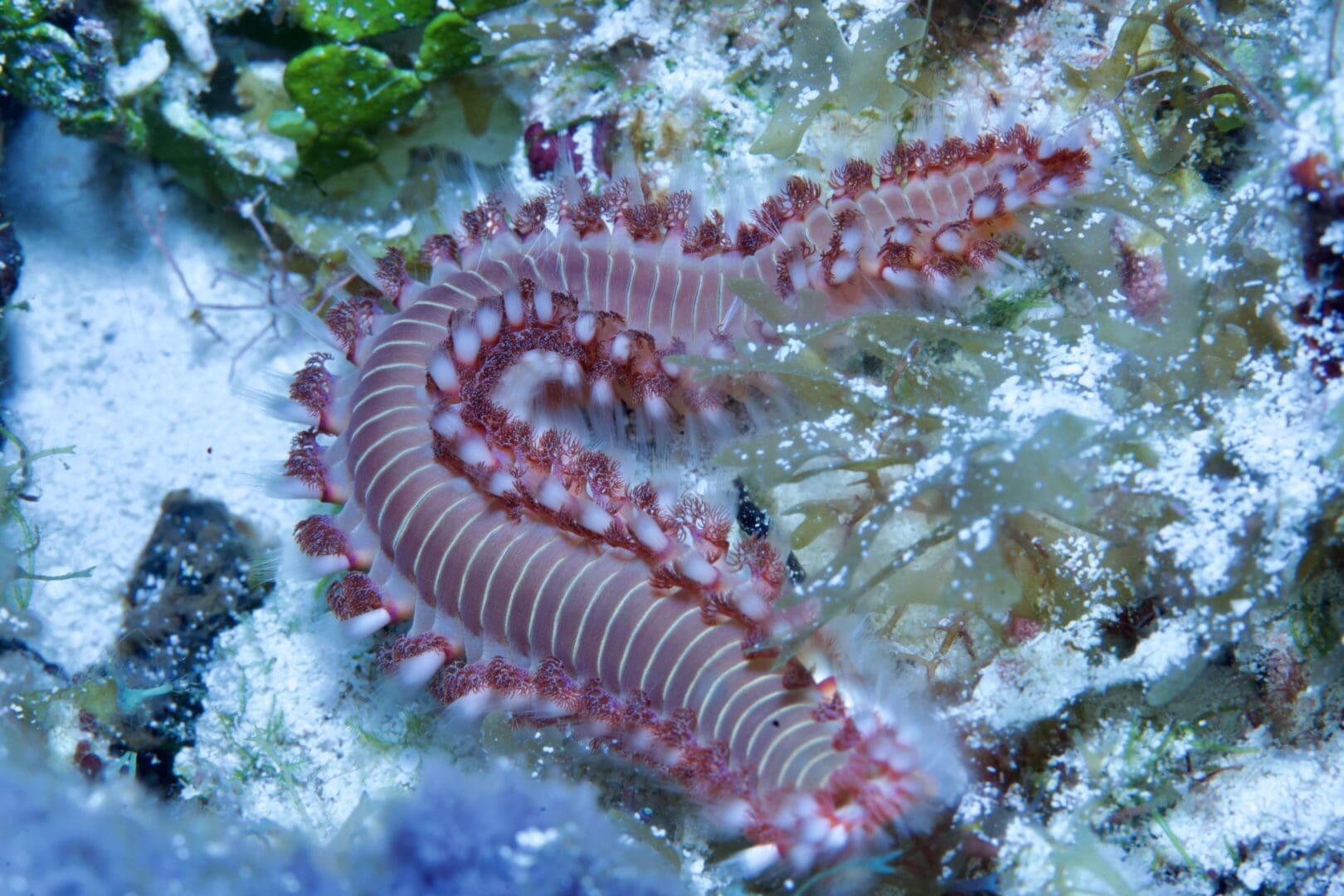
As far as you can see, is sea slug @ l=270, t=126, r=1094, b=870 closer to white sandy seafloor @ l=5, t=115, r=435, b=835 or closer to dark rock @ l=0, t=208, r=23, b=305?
white sandy seafloor @ l=5, t=115, r=435, b=835

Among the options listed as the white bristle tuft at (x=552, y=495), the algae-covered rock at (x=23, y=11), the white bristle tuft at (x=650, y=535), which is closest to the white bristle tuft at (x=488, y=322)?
the white bristle tuft at (x=552, y=495)

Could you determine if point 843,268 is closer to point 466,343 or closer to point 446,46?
point 466,343

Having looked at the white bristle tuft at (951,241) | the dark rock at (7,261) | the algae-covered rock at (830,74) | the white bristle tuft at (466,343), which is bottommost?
the dark rock at (7,261)

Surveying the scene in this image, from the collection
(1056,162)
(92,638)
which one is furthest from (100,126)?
(1056,162)

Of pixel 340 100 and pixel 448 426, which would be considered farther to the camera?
pixel 340 100

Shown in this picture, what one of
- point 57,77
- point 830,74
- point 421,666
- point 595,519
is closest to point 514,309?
point 595,519

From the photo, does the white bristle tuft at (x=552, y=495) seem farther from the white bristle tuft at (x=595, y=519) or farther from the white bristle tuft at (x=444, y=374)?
the white bristle tuft at (x=444, y=374)

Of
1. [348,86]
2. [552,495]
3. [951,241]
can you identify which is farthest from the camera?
[348,86]
